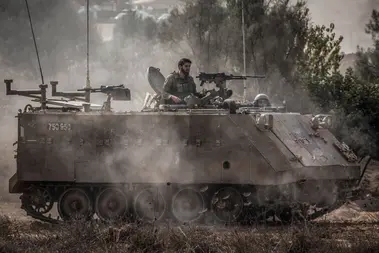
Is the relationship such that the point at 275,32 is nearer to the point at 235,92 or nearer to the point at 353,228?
the point at 235,92

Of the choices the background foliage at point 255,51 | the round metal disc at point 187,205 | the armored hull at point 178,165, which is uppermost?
the background foliage at point 255,51

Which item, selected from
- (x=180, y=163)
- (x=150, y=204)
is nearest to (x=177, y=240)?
(x=180, y=163)

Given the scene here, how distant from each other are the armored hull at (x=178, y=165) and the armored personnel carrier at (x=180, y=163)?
0.7 inches

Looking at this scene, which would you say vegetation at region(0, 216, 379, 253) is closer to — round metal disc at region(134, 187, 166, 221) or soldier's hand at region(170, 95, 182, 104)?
round metal disc at region(134, 187, 166, 221)

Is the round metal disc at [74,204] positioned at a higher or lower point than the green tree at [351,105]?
lower

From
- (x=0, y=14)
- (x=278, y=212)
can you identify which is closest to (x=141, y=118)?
(x=278, y=212)

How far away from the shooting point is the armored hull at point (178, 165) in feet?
56.9

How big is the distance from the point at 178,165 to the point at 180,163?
0.18 ft

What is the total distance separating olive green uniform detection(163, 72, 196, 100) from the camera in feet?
63.7

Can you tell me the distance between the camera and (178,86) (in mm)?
19516

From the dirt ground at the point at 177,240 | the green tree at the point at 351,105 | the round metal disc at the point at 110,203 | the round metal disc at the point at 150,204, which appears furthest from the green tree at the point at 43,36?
the dirt ground at the point at 177,240

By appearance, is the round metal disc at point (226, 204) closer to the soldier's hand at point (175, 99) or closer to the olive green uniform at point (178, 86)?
the soldier's hand at point (175, 99)

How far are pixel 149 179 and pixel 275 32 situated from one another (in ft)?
55.4

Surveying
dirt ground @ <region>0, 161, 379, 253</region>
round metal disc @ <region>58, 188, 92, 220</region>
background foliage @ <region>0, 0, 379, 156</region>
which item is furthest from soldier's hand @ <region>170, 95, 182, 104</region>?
background foliage @ <region>0, 0, 379, 156</region>
